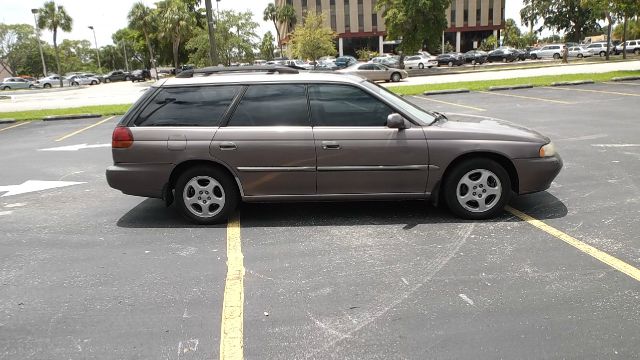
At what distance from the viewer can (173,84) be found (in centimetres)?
545

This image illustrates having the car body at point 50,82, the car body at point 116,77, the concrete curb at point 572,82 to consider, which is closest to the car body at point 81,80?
the car body at point 50,82

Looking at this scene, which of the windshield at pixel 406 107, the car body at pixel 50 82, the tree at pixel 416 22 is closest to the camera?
the windshield at pixel 406 107

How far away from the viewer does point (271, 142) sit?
5.19m

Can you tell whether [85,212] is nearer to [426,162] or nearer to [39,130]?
[426,162]

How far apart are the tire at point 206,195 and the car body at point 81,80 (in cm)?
6066

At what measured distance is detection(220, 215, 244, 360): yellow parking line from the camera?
121 inches

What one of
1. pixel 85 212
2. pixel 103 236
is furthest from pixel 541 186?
pixel 85 212

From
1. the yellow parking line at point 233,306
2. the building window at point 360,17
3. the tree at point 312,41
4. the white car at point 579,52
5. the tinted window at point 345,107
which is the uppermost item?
the building window at point 360,17

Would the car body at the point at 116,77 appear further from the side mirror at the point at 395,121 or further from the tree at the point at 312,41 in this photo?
the side mirror at the point at 395,121

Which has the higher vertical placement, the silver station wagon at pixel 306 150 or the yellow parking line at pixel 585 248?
the silver station wagon at pixel 306 150

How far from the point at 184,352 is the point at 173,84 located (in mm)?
3224

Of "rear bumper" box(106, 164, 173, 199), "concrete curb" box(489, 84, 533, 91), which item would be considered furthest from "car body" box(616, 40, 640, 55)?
"rear bumper" box(106, 164, 173, 199)

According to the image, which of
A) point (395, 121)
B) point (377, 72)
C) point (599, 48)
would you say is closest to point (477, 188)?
point (395, 121)

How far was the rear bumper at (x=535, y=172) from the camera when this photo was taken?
16.9 ft
